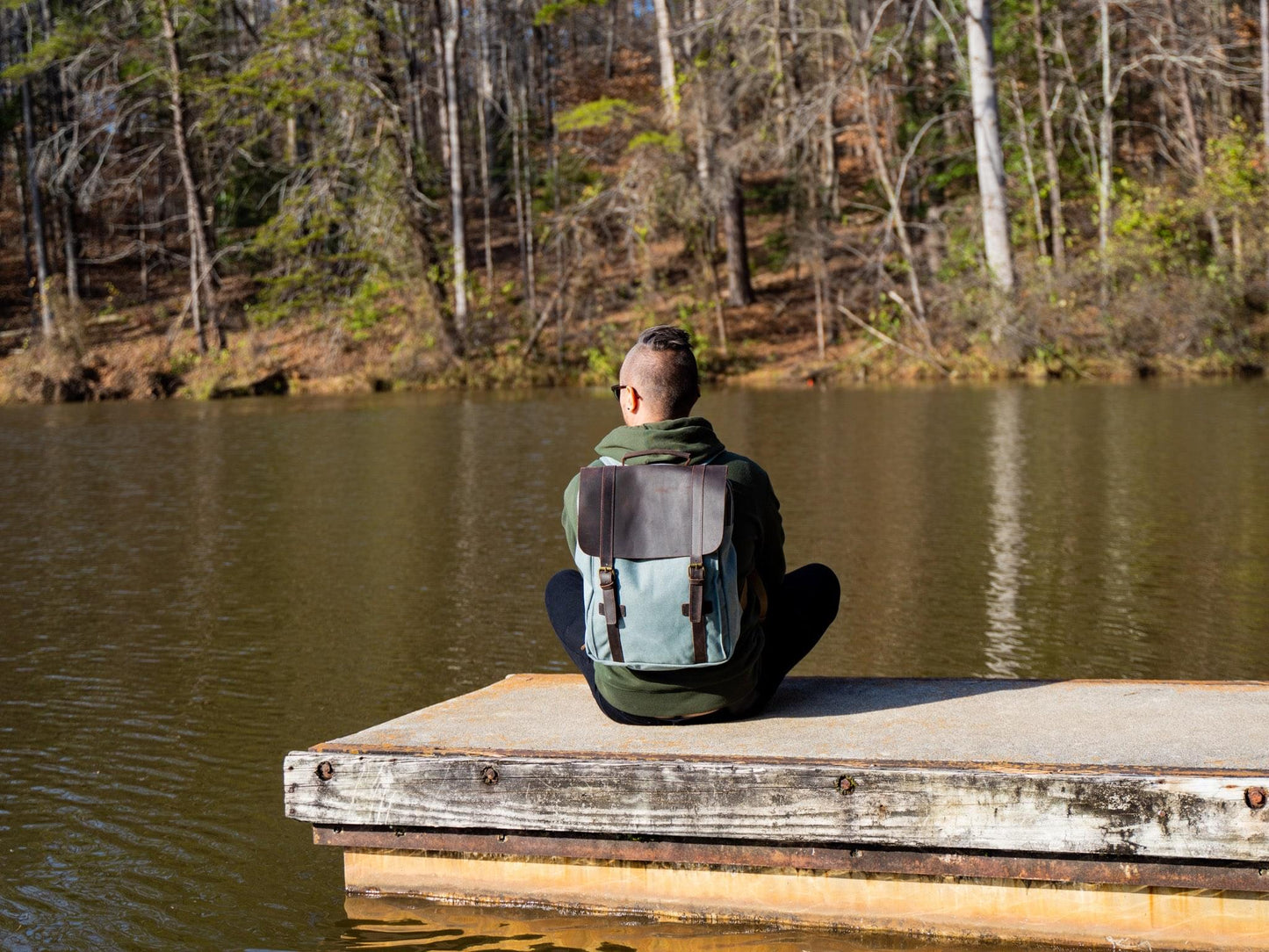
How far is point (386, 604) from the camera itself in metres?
8.82

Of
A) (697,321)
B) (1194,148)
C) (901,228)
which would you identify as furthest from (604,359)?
(1194,148)

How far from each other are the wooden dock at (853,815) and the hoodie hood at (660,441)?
80 cm

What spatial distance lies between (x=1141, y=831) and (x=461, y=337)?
31.6m

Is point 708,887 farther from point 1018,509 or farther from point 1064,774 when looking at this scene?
point 1018,509

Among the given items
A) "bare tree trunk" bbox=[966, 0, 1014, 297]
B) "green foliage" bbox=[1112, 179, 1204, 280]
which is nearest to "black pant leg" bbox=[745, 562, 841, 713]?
"bare tree trunk" bbox=[966, 0, 1014, 297]

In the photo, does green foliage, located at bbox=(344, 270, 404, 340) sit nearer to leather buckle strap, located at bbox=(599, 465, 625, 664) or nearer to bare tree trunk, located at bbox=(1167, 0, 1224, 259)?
bare tree trunk, located at bbox=(1167, 0, 1224, 259)

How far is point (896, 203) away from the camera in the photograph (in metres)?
28.8

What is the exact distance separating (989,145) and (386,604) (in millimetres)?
21331

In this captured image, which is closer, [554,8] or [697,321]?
[554,8]

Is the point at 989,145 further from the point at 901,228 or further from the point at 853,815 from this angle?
the point at 853,815

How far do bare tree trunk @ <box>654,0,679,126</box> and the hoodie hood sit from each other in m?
28.8

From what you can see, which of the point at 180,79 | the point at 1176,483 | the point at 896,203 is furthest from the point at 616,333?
the point at 1176,483

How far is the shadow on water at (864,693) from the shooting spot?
445cm

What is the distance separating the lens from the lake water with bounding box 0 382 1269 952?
438cm
